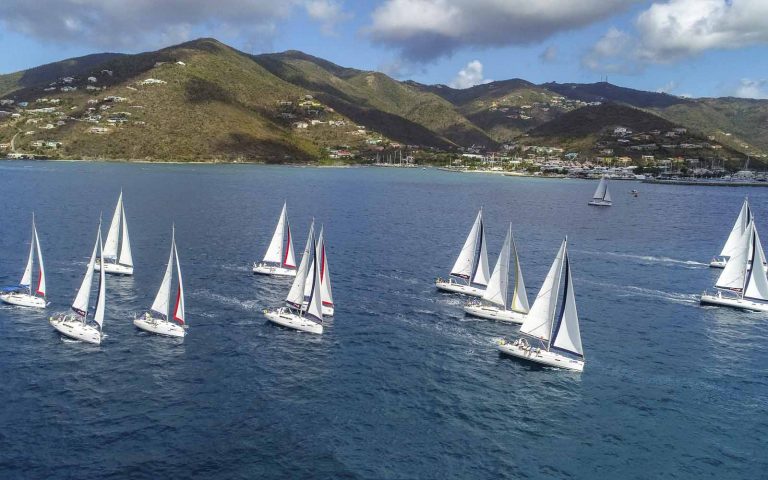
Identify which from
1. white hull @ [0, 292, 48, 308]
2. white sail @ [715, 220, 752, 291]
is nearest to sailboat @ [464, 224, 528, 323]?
white sail @ [715, 220, 752, 291]

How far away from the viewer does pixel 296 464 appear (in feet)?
125

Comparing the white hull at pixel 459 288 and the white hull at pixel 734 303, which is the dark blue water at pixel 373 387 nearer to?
the white hull at pixel 734 303

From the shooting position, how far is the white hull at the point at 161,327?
5797 centimetres

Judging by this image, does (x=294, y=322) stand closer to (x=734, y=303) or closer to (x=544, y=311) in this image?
(x=544, y=311)

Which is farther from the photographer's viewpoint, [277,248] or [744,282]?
[277,248]

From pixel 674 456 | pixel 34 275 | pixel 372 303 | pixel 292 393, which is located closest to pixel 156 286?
pixel 34 275

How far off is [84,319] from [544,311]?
47308 mm

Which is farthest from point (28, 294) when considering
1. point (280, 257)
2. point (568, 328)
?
point (568, 328)

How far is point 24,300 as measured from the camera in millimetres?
64812

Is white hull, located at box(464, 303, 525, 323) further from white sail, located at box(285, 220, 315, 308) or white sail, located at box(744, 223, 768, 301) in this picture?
white sail, located at box(744, 223, 768, 301)

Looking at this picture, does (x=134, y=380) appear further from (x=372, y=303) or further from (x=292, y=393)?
(x=372, y=303)

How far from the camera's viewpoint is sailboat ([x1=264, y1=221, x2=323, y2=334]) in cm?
6203

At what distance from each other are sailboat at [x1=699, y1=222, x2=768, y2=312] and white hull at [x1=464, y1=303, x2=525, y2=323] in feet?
101

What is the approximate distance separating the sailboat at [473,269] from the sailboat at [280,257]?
75.5ft
